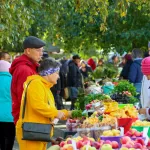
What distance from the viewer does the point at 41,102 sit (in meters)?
7.61

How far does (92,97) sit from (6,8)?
7.84 ft

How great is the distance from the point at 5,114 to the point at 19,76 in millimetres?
2368

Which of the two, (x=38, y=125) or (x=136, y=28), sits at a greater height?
(x=136, y=28)

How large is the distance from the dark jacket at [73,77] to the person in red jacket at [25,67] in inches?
471

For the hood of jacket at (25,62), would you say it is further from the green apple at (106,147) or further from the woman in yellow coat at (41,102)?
the green apple at (106,147)

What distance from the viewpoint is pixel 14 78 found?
8.60 metres

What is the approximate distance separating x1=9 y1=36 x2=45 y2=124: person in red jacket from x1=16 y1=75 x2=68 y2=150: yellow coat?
0.58m

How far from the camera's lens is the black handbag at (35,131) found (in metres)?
7.70

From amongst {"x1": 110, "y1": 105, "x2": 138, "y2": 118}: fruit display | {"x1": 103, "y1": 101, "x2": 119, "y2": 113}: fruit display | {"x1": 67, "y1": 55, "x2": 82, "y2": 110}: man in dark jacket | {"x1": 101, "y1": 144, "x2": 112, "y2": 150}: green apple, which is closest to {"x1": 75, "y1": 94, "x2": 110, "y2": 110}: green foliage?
{"x1": 103, "y1": 101, "x2": 119, "y2": 113}: fruit display

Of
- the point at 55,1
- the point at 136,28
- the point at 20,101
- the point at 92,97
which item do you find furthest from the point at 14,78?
the point at 136,28

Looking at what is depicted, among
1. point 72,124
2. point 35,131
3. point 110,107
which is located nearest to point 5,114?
point 72,124

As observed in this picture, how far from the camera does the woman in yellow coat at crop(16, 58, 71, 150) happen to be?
25.0 feet

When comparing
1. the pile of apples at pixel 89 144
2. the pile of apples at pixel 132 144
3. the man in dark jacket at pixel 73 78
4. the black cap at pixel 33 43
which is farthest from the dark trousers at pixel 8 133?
the man in dark jacket at pixel 73 78

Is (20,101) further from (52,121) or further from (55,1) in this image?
(55,1)
